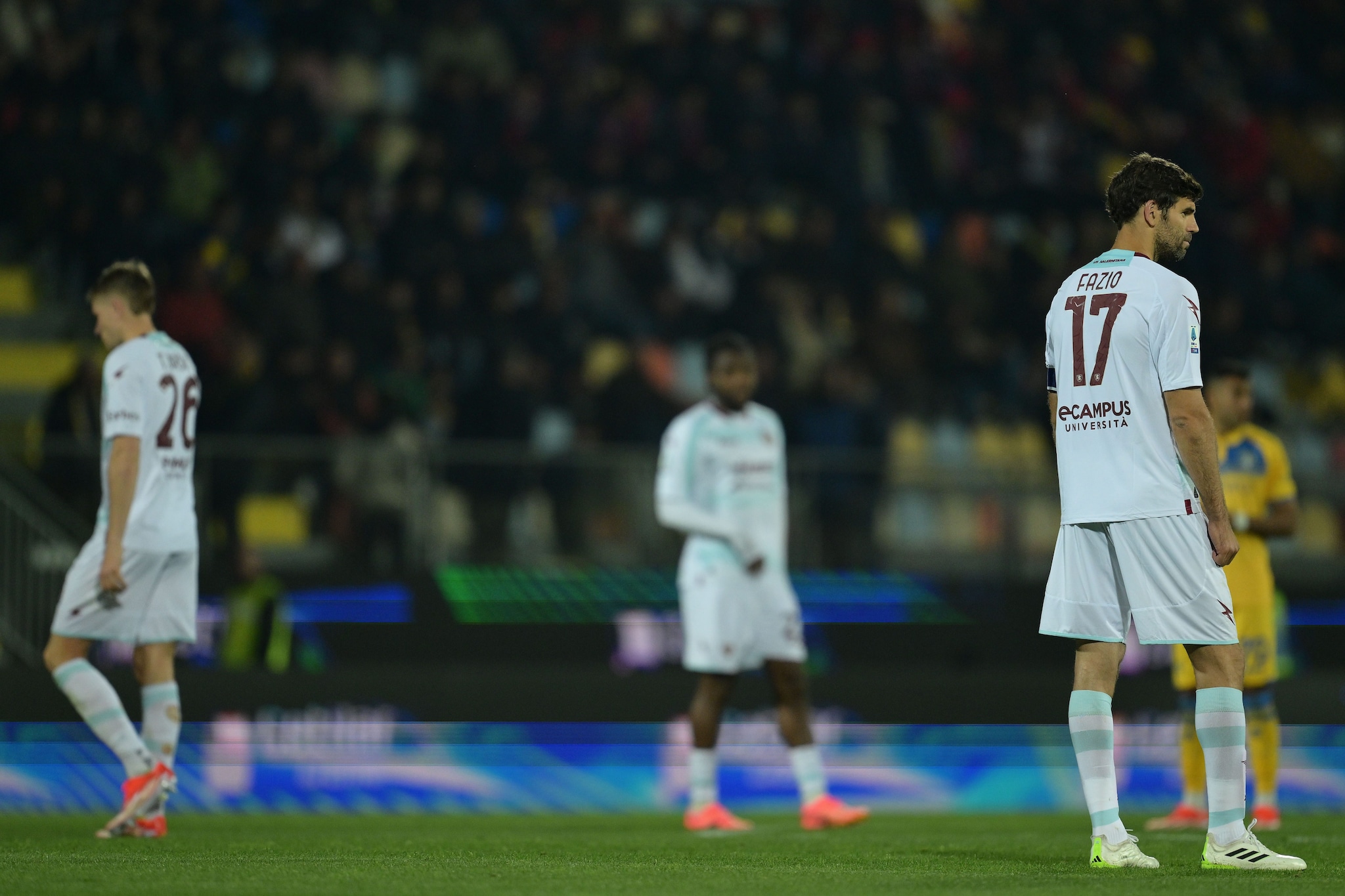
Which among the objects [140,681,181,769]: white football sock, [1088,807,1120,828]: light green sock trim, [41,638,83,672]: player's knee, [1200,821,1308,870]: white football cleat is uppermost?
[41,638,83,672]: player's knee

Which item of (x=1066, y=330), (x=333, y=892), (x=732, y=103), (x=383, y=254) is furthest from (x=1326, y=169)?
(x=333, y=892)

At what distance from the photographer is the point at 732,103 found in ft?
60.6

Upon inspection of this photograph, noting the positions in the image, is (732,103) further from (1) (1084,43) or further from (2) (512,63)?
(1) (1084,43)

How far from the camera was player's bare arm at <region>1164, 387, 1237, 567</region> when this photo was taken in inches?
232

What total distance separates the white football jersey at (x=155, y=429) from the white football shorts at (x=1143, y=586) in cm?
392

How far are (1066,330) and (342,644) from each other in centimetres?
786

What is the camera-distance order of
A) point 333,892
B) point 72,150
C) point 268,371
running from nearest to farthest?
point 333,892, point 268,371, point 72,150

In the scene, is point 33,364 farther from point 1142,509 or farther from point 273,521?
point 1142,509

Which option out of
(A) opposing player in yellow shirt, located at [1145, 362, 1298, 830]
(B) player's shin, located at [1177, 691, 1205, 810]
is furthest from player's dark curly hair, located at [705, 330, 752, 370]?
(B) player's shin, located at [1177, 691, 1205, 810]

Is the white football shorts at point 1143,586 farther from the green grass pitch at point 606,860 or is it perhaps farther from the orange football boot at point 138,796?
the orange football boot at point 138,796

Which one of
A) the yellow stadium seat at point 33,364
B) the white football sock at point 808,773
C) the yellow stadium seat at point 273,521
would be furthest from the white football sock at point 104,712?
the yellow stadium seat at point 33,364

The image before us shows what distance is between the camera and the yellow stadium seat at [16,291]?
15539 mm

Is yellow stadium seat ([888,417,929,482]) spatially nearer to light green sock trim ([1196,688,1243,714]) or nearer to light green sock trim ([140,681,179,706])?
light green sock trim ([140,681,179,706])

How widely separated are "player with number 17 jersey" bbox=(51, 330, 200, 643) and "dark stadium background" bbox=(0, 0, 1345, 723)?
11.9ft
